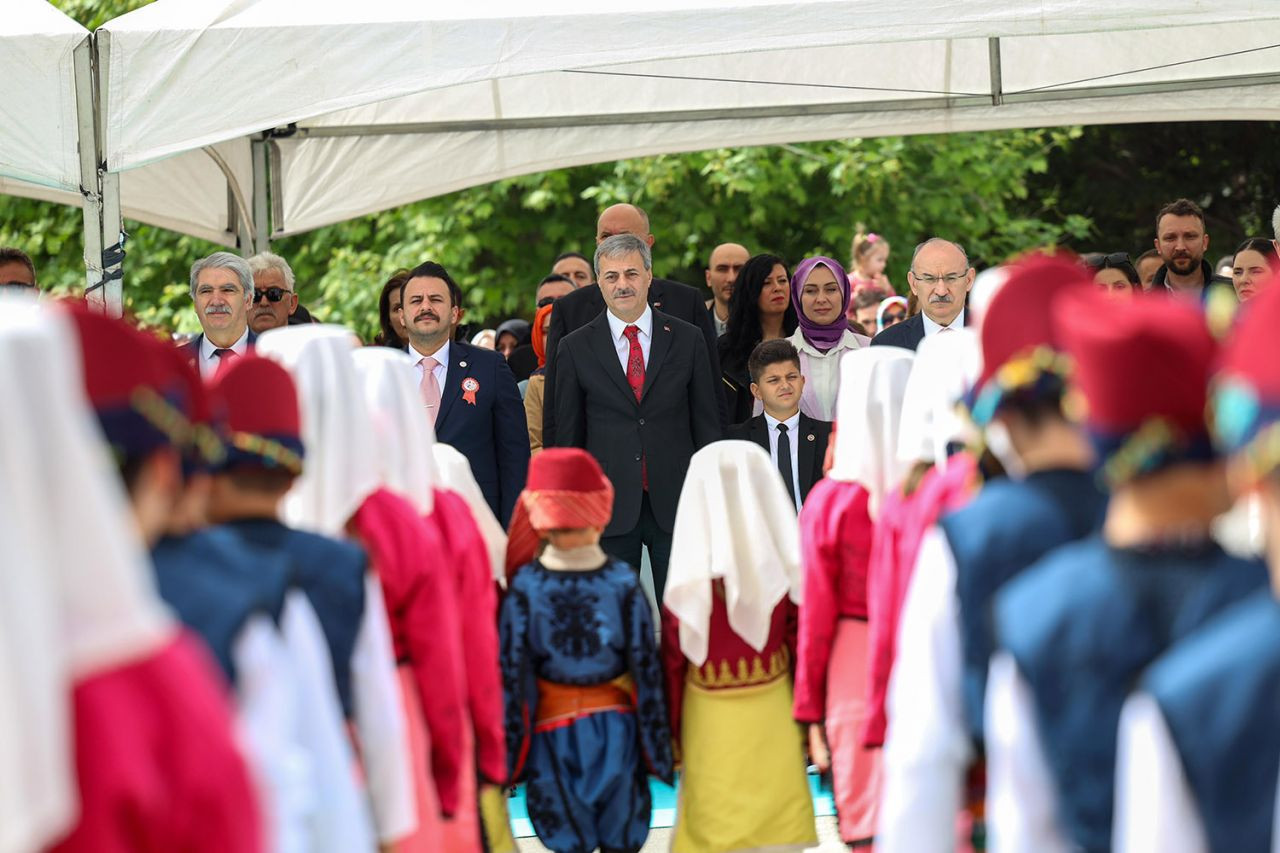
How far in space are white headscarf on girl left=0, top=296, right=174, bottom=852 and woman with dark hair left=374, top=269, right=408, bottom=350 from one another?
272 inches

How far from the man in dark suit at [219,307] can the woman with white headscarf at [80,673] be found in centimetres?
580

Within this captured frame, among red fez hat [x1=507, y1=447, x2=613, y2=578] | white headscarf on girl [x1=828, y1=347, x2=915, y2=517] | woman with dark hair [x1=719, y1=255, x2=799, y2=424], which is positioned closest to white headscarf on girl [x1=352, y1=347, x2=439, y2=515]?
red fez hat [x1=507, y1=447, x2=613, y2=578]

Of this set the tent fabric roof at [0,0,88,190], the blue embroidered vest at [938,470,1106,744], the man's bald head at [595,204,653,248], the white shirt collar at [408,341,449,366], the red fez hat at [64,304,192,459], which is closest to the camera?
the red fez hat at [64,304,192,459]

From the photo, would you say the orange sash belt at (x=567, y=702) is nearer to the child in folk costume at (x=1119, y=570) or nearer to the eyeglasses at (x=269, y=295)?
the child in folk costume at (x=1119, y=570)

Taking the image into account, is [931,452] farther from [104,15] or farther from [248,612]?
[104,15]

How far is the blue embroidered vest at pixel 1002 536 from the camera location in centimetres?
331

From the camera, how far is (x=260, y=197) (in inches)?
423

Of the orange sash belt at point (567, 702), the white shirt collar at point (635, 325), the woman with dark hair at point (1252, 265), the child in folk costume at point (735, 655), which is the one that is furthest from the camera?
the woman with dark hair at point (1252, 265)

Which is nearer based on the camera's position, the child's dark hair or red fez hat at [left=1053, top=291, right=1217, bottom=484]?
red fez hat at [left=1053, top=291, right=1217, bottom=484]

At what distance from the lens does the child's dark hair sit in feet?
Answer: 26.7

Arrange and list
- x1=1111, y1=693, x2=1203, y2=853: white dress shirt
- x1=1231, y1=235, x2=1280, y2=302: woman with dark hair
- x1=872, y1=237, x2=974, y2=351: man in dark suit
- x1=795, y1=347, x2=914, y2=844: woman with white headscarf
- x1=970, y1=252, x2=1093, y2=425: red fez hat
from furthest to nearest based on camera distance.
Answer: x1=1231, y1=235, x2=1280, y2=302: woman with dark hair < x1=872, y1=237, x2=974, y2=351: man in dark suit < x1=795, y1=347, x2=914, y2=844: woman with white headscarf < x1=970, y1=252, x2=1093, y2=425: red fez hat < x1=1111, y1=693, x2=1203, y2=853: white dress shirt

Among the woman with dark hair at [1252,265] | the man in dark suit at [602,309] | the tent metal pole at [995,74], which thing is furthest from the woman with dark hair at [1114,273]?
the man in dark suit at [602,309]

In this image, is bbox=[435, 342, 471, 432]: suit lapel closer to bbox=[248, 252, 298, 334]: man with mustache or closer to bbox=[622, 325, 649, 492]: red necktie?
bbox=[622, 325, 649, 492]: red necktie

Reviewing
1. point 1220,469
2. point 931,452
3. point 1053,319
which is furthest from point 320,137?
point 1220,469
